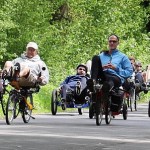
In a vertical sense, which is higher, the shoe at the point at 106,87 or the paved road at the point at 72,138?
the shoe at the point at 106,87

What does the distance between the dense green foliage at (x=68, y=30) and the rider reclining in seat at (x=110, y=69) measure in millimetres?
11516

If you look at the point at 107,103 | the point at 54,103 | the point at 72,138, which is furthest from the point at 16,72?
the point at 54,103

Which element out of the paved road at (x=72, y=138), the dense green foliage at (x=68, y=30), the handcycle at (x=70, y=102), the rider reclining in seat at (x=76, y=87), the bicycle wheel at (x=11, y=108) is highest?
the dense green foliage at (x=68, y=30)

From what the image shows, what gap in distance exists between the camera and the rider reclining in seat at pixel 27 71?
18.2m

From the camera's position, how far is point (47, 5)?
43375 mm

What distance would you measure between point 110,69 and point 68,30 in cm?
2219

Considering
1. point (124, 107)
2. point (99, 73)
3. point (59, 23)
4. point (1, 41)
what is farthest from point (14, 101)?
point (59, 23)

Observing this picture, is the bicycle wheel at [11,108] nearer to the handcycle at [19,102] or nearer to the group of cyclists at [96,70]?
the handcycle at [19,102]

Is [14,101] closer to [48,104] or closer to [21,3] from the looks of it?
[48,104]

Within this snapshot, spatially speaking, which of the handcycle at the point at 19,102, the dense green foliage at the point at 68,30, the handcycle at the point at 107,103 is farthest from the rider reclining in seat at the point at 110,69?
the dense green foliage at the point at 68,30

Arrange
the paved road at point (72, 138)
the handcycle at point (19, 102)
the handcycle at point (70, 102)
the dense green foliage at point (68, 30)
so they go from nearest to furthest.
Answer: the paved road at point (72, 138), the handcycle at point (19, 102), the handcycle at point (70, 102), the dense green foliage at point (68, 30)

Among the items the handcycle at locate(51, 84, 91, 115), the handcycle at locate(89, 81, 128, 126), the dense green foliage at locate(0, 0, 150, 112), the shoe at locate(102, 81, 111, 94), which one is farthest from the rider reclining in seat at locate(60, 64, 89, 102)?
the shoe at locate(102, 81, 111, 94)

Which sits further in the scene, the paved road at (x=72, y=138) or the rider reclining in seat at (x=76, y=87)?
→ the rider reclining in seat at (x=76, y=87)

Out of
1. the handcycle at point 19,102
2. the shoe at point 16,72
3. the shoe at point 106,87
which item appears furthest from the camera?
the handcycle at point 19,102
